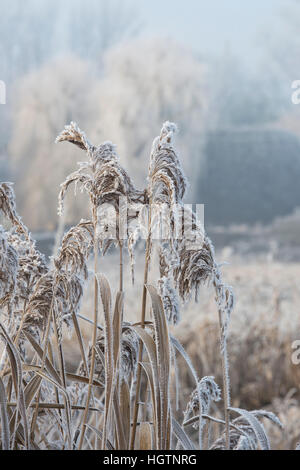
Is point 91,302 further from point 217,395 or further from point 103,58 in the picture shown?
point 103,58

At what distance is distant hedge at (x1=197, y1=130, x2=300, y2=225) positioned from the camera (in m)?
4.51

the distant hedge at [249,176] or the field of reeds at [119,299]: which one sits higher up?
the distant hedge at [249,176]

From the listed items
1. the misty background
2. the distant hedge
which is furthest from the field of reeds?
the distant hedge

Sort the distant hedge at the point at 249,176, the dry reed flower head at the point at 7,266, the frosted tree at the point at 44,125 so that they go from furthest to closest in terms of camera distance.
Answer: the distant hedge at the point at 249,176
the frosted tree at the point at 44,125
the dry reed flower head at the point at 7,266

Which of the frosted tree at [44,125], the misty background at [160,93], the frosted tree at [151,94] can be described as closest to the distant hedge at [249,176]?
the misty background at [160,93]

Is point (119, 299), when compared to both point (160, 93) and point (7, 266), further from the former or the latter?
point (160, 93)

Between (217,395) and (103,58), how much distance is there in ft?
13.2

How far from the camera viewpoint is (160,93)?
13.5 ft

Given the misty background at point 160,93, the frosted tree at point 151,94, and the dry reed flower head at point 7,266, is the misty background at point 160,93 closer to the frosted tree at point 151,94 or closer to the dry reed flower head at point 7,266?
the frosted tree at point 151,94

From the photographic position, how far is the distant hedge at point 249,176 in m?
4.51

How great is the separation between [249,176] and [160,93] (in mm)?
1014

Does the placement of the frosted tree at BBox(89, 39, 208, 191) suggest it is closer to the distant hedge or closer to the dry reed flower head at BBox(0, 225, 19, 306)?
the distant hedge

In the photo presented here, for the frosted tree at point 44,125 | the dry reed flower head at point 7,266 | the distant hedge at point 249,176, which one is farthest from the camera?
the distant hedge at point 249,176

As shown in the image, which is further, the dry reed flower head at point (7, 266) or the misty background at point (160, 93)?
the misty background at point (160, 93)
